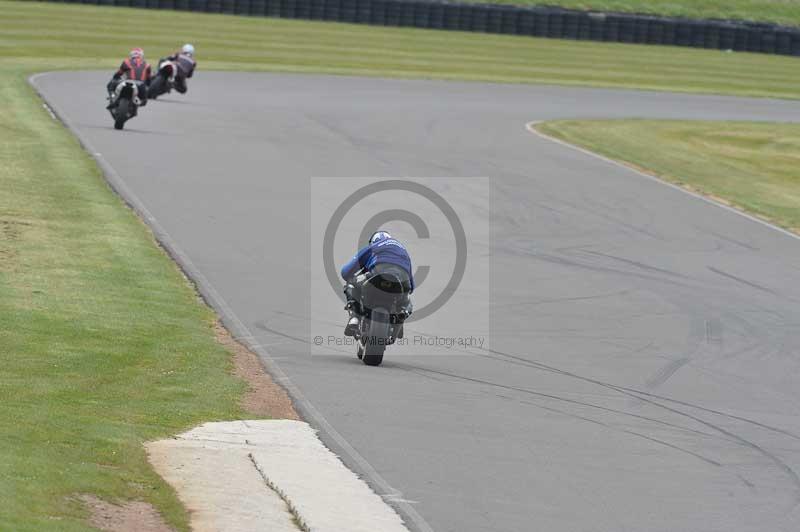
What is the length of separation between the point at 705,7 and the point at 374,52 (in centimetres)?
1906

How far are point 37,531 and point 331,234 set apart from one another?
478 inches

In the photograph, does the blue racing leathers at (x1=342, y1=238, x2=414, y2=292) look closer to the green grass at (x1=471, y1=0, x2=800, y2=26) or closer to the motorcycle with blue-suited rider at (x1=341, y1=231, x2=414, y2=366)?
the motorcycle with blue-suited rider at (x1=341, y1=231, x2=414, y2=366)

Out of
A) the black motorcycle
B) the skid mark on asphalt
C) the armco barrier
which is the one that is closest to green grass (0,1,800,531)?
the black motorcycle

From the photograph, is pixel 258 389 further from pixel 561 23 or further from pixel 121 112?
pixel 561 23

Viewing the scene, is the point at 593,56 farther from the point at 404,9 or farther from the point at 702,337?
the point at 702,337

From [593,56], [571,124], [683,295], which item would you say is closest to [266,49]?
[593,56]

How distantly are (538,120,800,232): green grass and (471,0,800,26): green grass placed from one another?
23101 millimetres

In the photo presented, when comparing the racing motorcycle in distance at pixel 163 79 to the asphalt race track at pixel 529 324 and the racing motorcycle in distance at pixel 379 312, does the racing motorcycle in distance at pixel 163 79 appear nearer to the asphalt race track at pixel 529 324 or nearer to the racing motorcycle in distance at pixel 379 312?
the asphalt race track at pixel 529 324

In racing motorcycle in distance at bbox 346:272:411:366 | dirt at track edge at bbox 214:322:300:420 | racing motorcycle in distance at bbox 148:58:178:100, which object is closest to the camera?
dirt at track edge at bbox 214:322:300:420

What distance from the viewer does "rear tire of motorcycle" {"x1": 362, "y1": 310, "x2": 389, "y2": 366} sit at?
12.1 m

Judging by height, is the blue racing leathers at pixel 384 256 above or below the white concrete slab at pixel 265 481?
above

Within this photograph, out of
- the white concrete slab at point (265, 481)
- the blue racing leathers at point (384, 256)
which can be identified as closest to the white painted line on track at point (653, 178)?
the blue racing leathers at point (384, 256)

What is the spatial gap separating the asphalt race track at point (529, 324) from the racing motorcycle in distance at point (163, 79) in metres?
1.71

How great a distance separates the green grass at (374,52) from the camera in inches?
1866
